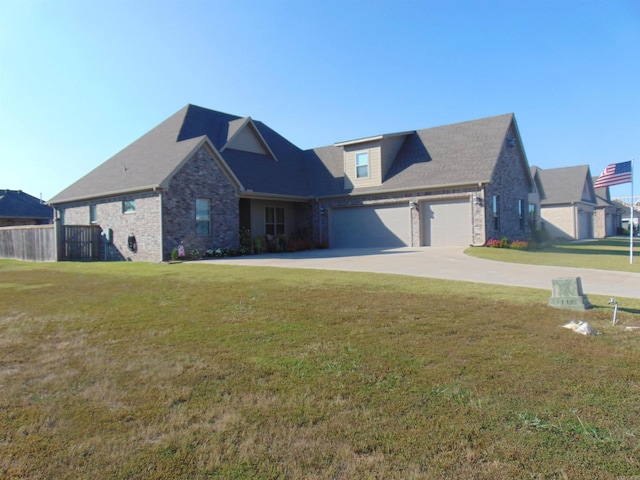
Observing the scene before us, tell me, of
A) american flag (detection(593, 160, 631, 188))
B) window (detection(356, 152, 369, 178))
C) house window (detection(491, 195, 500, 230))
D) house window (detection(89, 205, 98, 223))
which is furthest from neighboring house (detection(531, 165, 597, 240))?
house window (detection(89, 205, 98, 223))

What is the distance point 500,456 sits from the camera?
289 cm

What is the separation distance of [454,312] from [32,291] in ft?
28.1

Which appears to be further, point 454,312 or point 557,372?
point 454,312

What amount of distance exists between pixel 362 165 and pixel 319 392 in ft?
69.2

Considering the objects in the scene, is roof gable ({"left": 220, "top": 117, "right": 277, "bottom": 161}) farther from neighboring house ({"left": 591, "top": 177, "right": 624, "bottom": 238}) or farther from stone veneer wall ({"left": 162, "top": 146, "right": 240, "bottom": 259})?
neighboring house ({"left": 591, "top": 177, "right": 624, "bottom": 238})

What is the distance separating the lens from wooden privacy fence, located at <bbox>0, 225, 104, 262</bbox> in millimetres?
19266

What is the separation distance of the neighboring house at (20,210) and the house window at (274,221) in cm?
2321

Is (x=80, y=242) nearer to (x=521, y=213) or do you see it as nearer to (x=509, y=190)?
(x=509, y=190)

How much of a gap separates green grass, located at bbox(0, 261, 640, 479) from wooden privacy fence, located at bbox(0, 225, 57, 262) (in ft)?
45.9

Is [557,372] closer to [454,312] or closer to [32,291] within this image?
[454,312]

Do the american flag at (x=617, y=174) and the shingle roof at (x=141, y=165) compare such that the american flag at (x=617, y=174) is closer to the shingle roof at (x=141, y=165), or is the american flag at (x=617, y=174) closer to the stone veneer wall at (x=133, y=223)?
the shingle roof at (x=141, y=165)

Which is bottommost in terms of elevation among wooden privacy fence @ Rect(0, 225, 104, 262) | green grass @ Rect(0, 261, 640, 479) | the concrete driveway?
green grass @ Rect(0, 261, 640, 479)

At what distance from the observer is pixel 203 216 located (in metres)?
19.3

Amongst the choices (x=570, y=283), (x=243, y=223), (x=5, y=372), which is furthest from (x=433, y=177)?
(x=5, y=372)
